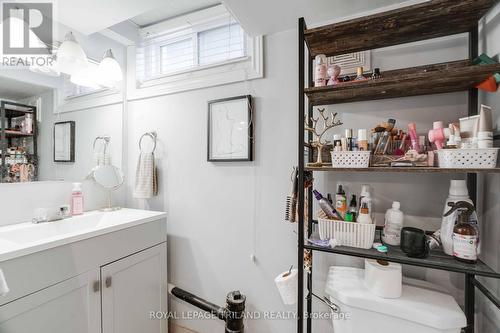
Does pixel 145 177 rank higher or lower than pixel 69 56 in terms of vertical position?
lower

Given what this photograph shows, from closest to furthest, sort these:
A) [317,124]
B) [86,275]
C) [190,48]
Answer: [86,275], [317,124], [190,48]

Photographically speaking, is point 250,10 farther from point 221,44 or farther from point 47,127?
point 47,127

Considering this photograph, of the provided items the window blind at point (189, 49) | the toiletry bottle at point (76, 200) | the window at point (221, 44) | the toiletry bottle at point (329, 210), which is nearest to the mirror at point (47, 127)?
the toiletry bottle at point (76, 200)

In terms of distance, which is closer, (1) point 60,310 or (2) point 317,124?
(1) point 60,310

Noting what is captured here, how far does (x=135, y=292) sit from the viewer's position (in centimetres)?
132

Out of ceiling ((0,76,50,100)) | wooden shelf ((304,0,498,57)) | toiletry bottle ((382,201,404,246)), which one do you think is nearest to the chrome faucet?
ceiling ((0,76,50,100))

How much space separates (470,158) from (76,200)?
1.98 m

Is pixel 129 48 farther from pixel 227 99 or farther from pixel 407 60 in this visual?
pixel 407 60

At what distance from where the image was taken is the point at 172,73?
63.8 inches

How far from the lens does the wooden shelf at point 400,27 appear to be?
30.6 inches

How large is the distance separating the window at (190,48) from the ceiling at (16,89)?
0.64 metres

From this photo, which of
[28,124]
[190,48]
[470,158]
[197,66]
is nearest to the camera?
[470,158]

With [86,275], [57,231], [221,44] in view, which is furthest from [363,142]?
[57,231]

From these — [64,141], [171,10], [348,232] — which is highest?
[171,10]
